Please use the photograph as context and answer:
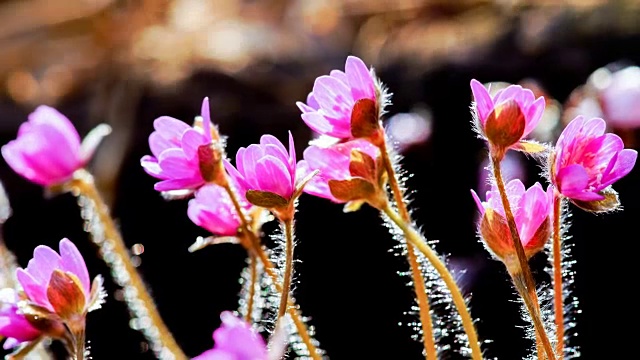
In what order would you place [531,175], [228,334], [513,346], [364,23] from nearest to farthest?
[228,334], [513,346], [531,175], [364,23]

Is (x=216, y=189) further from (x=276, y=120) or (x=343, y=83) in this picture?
(x=276, y=120)

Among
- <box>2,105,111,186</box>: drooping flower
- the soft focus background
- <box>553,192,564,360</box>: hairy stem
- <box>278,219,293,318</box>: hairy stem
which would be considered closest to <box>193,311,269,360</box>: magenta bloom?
<box>278,219,293,318</box>: hairy stem

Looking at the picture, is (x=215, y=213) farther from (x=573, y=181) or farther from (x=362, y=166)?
(x=573, y=181)

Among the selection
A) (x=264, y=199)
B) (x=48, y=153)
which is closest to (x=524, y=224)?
(x=264, y=199)

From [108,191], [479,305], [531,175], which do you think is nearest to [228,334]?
[479,305]

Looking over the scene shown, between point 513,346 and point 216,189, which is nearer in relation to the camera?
point 216,189

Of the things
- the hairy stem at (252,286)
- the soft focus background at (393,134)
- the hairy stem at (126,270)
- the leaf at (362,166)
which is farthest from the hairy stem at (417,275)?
the soft focus background at (393,134)
